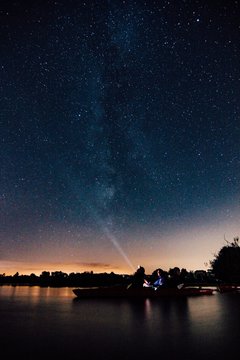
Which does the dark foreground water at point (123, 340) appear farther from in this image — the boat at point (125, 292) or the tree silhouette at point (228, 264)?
the tree silhouette at point (228, 264)

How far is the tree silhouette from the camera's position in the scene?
2185 inches

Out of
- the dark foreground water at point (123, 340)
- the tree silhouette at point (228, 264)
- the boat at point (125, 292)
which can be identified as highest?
the tree silhouette at point (228, 264)

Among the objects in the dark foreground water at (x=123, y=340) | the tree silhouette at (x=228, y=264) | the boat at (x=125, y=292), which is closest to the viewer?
the dark foreground water at (x=123, y=340)

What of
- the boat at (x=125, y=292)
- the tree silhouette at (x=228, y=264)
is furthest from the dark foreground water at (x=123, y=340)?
the tree silhouette at (x=228, y=264)

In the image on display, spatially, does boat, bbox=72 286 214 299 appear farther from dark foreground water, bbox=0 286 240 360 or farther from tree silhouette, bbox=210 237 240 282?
tree silhouette, bbox=210 237 240 282

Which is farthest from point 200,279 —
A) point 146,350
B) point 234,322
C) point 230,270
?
point 146,350

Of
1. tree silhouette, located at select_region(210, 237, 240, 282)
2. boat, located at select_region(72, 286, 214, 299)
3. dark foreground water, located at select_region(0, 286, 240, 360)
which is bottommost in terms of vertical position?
dark foreground water, located at select_region(0, 286, 240, 360)

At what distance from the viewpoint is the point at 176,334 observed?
24.3 ft

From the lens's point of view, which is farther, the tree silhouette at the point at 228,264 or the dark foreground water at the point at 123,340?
the tree silhouette at the point at 228,264

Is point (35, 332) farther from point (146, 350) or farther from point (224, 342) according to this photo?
point (224, 342)

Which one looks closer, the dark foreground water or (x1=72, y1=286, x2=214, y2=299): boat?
the dark foreground water

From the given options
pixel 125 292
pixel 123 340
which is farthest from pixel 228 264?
pixel 123 340

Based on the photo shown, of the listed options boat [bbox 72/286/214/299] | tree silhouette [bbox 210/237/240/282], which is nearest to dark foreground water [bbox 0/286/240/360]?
boat [bbox 72/286/214/299]

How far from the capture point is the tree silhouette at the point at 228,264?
2185 inches
